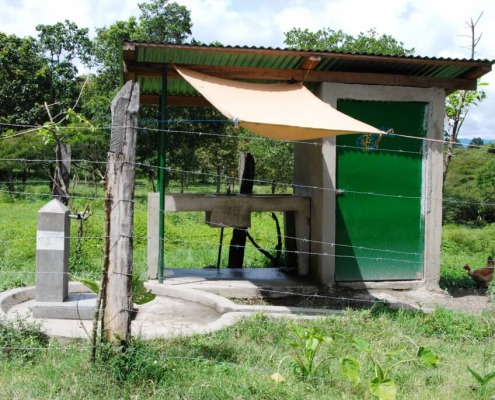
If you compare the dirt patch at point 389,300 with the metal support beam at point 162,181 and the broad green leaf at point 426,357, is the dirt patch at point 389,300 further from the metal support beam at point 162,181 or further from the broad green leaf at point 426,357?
the broad green leaf at point 426,357

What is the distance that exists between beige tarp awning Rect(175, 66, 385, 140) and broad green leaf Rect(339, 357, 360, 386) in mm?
2587

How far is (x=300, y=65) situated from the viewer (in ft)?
24.2

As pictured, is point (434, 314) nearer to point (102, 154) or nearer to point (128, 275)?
point (128, 275)

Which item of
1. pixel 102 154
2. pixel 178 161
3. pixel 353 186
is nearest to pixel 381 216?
pixel 353 186

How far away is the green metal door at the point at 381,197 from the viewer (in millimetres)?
7746

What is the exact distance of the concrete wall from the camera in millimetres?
7637

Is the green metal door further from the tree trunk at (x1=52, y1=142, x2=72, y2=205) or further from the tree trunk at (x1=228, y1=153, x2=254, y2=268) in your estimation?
the tree trunk at (x1=52, y1=142, x2=72, y2=205)

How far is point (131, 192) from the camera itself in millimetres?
4051

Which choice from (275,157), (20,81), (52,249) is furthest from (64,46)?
(52,249)

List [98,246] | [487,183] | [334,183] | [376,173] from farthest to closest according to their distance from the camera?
[487,183]
[98,246]
[376,173]
[334,183]

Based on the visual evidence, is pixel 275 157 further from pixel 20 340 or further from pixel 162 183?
pixel 20 340

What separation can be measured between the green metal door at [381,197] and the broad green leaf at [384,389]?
13.4ft

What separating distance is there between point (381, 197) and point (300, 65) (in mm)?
2051

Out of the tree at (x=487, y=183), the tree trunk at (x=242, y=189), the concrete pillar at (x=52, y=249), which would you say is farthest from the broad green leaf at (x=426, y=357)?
the tree at (x=487, y=183)
